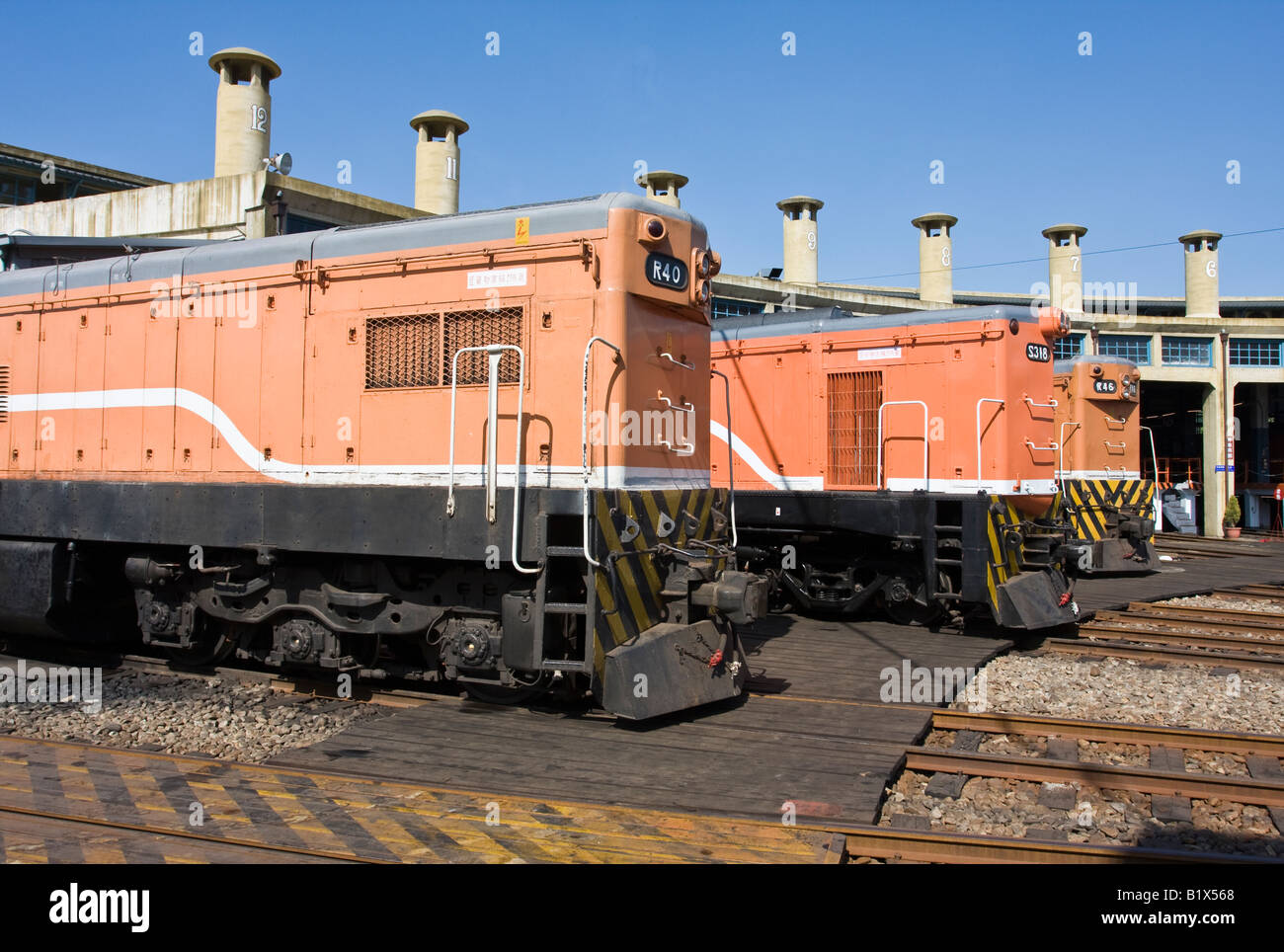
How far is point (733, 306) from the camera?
83.4 ft

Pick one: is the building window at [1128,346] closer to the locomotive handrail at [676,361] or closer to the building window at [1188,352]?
the building window at [1188,352]

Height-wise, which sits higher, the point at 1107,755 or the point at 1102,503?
the point at 1102,503

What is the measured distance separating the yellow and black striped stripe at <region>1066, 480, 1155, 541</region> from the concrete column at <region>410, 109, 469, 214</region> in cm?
1404

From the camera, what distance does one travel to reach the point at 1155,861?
12.9 ft

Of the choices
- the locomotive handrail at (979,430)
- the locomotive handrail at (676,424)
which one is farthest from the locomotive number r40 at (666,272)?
the locomotive handrail at (979,430)

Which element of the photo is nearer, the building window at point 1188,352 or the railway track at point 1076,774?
the railway track at point 1076,774

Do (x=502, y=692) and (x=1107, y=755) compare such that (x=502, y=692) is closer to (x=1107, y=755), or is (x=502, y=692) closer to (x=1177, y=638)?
(x=1107, y=755)

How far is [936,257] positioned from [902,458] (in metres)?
20.9

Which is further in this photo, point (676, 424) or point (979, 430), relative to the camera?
point (979, 430)

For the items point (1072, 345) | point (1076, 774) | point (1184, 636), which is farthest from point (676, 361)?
point (1072, 345)

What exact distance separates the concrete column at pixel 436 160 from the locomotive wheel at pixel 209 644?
46.7 ft

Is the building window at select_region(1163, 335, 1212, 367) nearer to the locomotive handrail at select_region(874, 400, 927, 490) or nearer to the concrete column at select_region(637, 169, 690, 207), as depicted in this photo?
the concrete column at select_region(637, 169, 690, 207)

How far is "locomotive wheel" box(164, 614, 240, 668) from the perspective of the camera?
7.34 m

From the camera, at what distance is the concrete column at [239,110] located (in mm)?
16234
